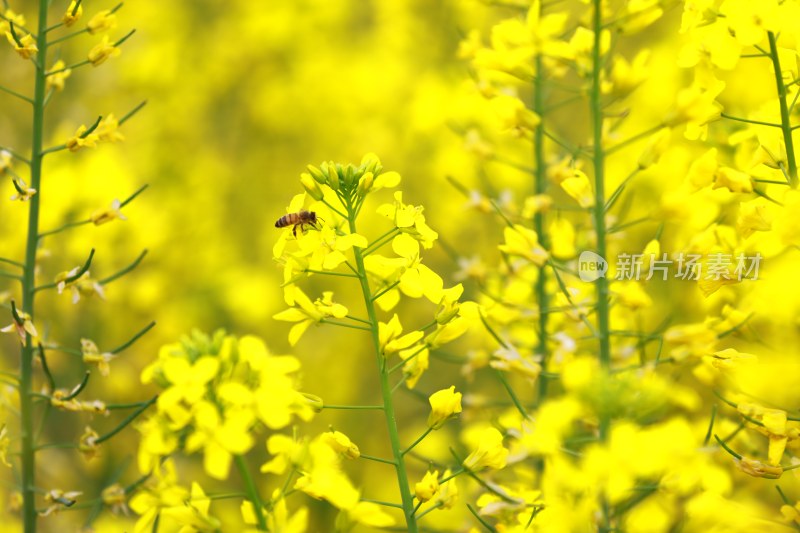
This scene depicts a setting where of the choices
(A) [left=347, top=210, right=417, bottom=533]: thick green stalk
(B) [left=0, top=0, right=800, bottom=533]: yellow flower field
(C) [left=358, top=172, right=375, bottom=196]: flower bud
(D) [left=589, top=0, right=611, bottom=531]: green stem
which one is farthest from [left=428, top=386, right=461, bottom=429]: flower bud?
(C) [left=358, top=172, right=375, bottom=196]: flower bud

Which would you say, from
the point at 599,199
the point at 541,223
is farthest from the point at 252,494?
the point at 541,223

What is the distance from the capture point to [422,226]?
195 centimetres

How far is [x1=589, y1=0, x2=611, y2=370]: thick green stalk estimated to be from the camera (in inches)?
80.4

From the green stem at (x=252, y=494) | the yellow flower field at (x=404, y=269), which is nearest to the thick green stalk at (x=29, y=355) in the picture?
the yellow flower field at (x=404, y=269)

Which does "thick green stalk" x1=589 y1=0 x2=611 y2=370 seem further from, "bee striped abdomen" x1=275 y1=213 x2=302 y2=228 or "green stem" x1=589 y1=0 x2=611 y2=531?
"bee striped abdomen" x1=275 y1=213 x2=302 y2=228

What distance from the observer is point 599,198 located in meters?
2.09

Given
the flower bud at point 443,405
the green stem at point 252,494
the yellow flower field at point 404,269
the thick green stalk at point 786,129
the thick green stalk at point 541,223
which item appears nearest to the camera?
the green stem at point 252,494

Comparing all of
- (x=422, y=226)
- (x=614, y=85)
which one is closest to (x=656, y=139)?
(x=614, y=85)

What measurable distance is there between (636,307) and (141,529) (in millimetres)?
1242

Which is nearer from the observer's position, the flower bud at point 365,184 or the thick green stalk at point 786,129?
the flower bud at point 365,184

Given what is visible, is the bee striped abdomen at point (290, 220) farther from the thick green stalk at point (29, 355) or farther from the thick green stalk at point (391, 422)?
the thick green stalk at point (29, 355)

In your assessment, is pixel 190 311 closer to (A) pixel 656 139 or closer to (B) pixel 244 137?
(B) pixel 244 137

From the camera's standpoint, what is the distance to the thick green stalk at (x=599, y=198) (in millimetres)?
2041

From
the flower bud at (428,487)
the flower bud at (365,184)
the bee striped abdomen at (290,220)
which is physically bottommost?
the flower bud at (428,487)
